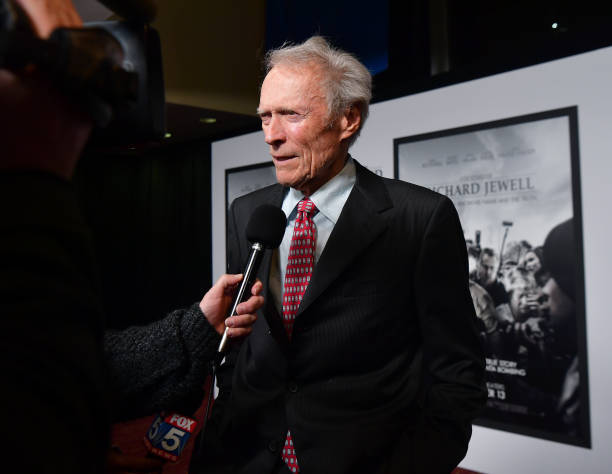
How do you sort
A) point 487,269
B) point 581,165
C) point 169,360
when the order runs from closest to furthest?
point 169,360
point 581,165
point 487,269

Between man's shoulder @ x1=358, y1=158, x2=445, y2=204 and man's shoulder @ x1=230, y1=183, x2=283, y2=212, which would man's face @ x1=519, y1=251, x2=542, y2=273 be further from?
man's shoulder @ x1=230, y1=183, x2=283, y2=212

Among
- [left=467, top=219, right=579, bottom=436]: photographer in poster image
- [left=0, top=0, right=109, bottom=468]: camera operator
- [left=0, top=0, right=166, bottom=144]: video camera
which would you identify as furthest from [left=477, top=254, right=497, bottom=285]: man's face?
[left=0, top=0, right=109, bottom=468]: camera operator

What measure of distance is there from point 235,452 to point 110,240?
6.00 m

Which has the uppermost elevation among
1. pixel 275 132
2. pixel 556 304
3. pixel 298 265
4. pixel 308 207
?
pixel 275 132

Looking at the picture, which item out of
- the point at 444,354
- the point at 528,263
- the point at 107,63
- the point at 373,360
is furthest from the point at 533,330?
the point at 107,63

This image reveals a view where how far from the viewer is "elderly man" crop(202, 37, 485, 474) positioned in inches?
51.4

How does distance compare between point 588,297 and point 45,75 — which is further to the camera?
point 588,297

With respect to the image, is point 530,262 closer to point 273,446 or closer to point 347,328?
point 347,328

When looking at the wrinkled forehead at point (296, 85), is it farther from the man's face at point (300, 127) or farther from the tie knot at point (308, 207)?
the tie knot at point (308, 207)

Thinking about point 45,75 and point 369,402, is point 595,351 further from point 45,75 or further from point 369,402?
point 45,75

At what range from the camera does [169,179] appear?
6684 mm

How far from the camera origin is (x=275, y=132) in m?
1.51

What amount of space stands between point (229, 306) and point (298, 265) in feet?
1.19

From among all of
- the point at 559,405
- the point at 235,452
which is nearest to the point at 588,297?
the point at 559,405
